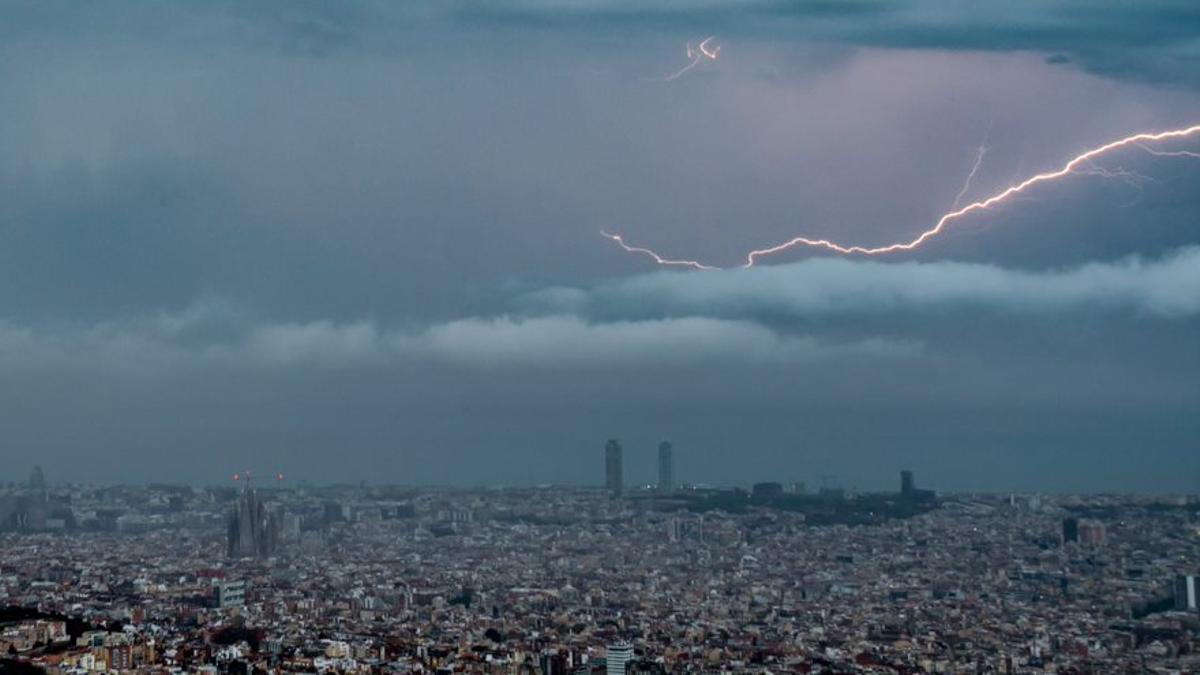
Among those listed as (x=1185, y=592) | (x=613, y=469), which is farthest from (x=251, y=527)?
(x=1185, y=592)

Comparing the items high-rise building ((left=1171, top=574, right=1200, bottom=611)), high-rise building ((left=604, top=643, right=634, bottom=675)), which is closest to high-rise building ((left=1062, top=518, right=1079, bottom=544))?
high-rise building ((left=1171, top=574, right=1200, bottom=611))

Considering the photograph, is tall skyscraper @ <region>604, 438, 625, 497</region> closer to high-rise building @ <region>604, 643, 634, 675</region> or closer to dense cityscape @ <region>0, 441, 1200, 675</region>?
dense cityscape @ <region>0, 441, 1200, 675</region>

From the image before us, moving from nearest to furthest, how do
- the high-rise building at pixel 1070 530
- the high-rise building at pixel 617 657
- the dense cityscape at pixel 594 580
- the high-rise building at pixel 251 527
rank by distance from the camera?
1. the high-rise building at pixel 617 657
2. the dense cityscape at pixel 594 580
3. the high-rise building at pixel 1070 530
4. the high-rise building at pixel 251 527

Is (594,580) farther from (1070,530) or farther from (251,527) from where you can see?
(251,527)

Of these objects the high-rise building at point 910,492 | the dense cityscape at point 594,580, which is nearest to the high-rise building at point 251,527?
the dense cityscape at point 594,580

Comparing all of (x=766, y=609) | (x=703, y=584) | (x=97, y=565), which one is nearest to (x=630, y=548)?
(x=703, y=584)

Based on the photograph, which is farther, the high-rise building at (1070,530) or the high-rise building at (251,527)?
the high-rise building at (251,527)

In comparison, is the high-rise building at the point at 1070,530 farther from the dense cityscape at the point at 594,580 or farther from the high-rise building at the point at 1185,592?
the high-rise building at the point at 1185,592
